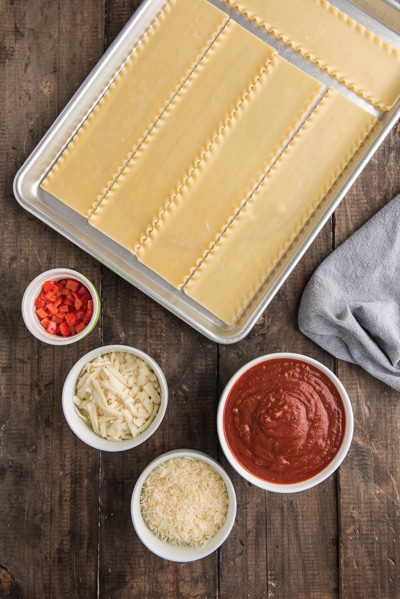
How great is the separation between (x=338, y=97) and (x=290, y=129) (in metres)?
0.21

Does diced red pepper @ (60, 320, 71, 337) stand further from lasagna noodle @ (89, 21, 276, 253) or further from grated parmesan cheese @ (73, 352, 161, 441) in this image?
lasagna noodle @ (89, 21, 276, 253)

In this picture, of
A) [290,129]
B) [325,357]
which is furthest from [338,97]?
[325,357]

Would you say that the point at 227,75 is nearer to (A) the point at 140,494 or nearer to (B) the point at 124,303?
(B) the point at 124,303

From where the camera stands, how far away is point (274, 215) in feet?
6.81

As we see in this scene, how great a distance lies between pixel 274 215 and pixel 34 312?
99 cm

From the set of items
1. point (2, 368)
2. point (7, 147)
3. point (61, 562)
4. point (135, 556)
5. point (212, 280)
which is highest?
point (212, 280)

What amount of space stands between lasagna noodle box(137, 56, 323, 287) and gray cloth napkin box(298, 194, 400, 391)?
449 millimetres

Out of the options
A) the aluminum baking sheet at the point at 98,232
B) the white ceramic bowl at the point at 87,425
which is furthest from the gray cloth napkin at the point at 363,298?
the white ceramic bowl at the point at 87,425

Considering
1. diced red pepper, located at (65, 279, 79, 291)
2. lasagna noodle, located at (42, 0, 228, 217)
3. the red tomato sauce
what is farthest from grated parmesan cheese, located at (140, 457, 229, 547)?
lasagna noodle, located at (42, 0, 228, 217)

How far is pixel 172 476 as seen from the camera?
80.7 inches

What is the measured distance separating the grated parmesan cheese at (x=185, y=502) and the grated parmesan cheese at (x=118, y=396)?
20 cm

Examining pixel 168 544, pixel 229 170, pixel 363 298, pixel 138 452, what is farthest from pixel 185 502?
pixel 229 170

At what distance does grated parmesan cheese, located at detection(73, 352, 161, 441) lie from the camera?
2.05 m

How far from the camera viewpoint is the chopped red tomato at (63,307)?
216cm
